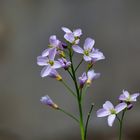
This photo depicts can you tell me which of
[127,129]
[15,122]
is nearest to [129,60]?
[127,129]

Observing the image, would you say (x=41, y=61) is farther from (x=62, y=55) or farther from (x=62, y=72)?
(x=62, y=72)

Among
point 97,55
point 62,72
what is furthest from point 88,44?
point 62,72

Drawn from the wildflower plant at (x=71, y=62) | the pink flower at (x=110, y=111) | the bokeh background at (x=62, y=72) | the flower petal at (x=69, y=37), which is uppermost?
the bokeh background at (x=62, y=72)

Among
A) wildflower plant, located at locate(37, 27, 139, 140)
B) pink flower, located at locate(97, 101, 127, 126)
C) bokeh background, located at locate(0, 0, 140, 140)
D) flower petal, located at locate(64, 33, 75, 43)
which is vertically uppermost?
bokeh background, located at locate(0, 0, 140, 140)

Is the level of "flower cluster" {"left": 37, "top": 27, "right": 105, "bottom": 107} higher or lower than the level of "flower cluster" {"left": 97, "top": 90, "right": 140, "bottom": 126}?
higher

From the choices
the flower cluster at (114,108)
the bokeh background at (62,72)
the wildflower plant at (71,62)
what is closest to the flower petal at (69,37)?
the wildflower plant at (71,62)

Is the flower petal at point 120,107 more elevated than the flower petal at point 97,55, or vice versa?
the flower petal at point 97,55

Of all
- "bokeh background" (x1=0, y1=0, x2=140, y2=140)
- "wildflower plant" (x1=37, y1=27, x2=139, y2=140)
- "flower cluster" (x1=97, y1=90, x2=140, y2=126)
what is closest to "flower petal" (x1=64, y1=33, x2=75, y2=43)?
"wildflower plant" (x1=37, y1=27, x2=139, y2=140)

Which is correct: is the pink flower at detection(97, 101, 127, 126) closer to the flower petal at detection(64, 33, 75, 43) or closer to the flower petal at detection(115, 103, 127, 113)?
the flower petal at detection(115, 103, 127, 113)

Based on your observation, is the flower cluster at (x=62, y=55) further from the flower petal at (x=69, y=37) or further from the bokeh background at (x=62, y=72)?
the bokeh background at (x=62, y=72)

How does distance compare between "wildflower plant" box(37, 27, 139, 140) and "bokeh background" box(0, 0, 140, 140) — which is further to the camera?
"bokeh background" box(0, 0, 140, 140)
